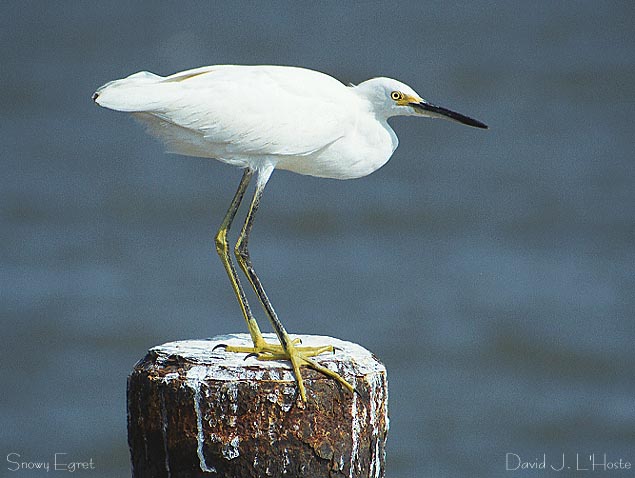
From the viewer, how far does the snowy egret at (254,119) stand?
251cm

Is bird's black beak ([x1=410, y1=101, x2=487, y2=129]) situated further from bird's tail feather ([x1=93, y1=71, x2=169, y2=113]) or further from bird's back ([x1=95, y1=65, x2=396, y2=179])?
bird's tail feather ([x1=93, y1=71, x2=169, y2=113])

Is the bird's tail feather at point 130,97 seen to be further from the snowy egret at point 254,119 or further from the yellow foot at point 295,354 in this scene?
the yellow foot at point 295,354

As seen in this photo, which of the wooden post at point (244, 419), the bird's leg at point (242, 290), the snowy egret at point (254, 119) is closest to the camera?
the wooden post at point (244, 419)

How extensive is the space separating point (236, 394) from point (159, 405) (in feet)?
0.68

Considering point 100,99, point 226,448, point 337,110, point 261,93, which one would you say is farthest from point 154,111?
point 226,448

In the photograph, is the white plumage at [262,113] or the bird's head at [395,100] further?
the bird's head at [395,100]

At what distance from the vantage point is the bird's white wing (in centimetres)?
252

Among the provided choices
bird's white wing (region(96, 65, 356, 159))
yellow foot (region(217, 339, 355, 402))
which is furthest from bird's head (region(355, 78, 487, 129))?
yellow foot (region(217, 339, 355, 402))

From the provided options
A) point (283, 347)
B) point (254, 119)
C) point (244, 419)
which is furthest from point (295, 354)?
point (254, 119)

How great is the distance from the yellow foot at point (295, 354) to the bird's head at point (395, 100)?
2.64 feet

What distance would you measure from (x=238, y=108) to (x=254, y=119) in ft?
0.20

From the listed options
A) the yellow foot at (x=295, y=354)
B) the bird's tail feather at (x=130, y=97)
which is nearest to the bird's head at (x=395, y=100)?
the bird's tail feather at (x=130, y=97)

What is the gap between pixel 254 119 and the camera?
255 centimetres

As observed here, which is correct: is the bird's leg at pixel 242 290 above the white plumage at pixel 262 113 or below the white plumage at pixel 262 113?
below
